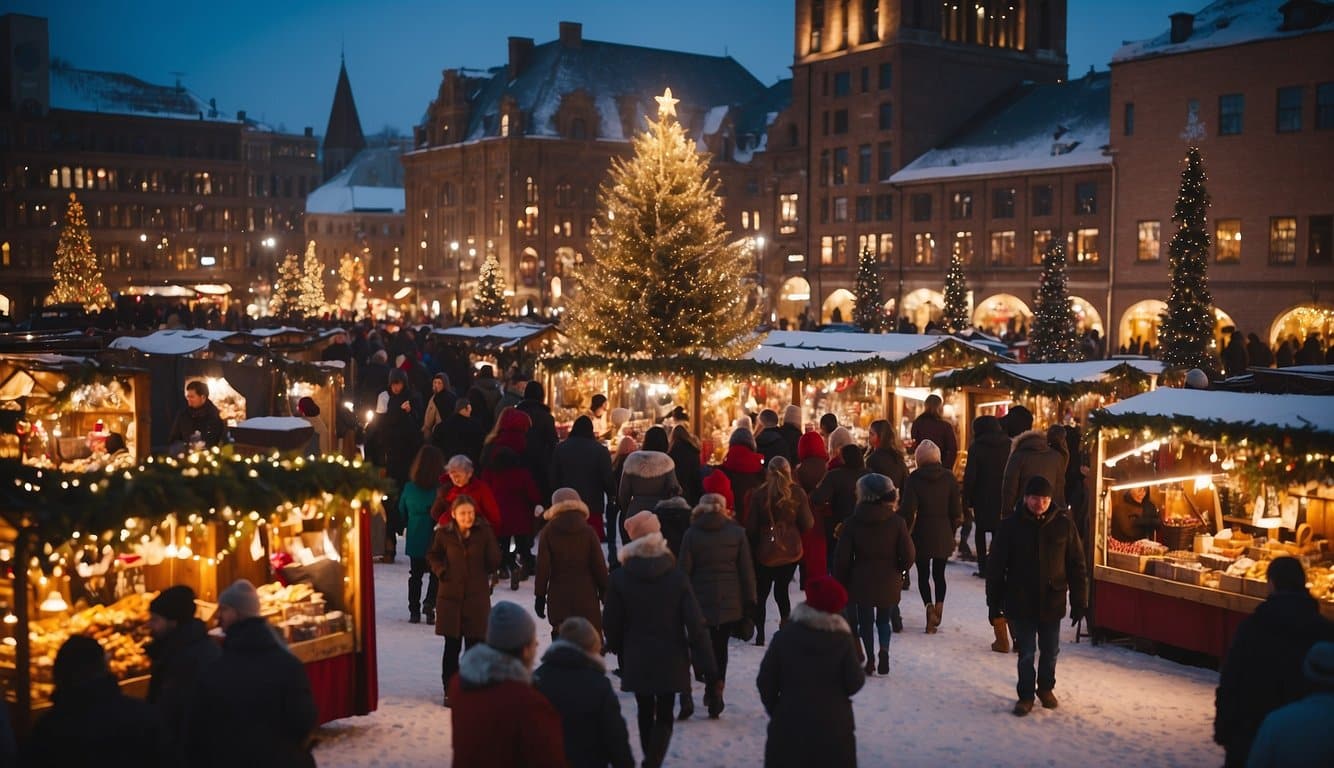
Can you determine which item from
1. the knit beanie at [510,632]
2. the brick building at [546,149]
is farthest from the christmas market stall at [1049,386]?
the brick building at [546,149]

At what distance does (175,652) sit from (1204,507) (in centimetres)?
893

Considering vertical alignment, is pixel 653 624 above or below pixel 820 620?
below

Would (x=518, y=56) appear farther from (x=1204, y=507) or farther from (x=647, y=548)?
(x=647, y=548)

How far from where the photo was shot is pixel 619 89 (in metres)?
80.8

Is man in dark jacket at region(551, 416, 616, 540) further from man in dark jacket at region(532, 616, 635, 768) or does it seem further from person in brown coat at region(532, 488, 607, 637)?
man in dark jacket at region(532, 616, 635, 768)

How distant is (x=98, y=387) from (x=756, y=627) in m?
8.51

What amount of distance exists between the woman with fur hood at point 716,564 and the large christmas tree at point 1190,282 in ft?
80.6

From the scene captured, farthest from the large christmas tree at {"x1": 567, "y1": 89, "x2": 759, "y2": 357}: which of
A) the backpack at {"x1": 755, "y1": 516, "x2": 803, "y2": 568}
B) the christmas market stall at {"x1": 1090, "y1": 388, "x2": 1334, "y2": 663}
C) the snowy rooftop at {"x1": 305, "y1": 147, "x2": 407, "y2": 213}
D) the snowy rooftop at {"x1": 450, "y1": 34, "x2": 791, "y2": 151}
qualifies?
the snowy rooftop at {"x1": 305, "y1": 147, "x2": 407, "y2": 213}

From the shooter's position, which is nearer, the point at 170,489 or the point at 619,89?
the point at 170,489

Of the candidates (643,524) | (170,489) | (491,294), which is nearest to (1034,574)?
(643,524)

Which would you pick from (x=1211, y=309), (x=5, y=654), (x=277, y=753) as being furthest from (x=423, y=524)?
(x=1211, y=309)

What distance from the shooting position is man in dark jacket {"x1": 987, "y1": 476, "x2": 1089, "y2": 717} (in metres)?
9.44

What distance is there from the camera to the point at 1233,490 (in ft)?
38.9

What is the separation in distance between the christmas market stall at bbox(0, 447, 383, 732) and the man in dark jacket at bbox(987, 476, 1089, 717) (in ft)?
14.0
